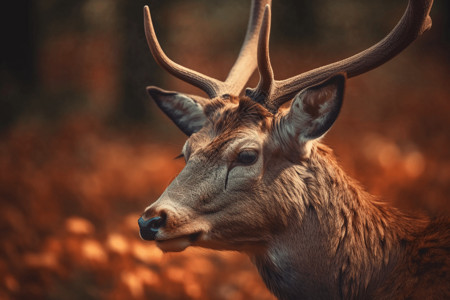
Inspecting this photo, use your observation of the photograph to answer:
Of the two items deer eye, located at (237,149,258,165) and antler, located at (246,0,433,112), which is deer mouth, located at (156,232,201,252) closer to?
deer eye, located at (237,149,258,165)

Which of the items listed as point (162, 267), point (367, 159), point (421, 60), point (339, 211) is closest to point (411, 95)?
point (421, 60)

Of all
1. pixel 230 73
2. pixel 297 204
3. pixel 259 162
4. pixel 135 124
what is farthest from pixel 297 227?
pixel 135 124

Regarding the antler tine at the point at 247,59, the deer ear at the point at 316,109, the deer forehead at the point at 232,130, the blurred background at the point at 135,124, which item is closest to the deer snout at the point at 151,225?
the deer forehead at the point at 232,130

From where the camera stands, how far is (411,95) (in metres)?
8.18

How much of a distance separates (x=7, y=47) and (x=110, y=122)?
213 centimetres

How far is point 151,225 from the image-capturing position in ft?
8.51

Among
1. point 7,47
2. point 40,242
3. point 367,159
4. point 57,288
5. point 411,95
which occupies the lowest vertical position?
point 57,288

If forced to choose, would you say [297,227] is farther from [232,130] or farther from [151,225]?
[151,225]

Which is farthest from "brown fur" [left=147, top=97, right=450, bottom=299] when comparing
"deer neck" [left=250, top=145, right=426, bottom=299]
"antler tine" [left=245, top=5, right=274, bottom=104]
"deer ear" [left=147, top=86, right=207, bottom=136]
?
"deer ear" [left=147, top=86, right=207, bottom=136]

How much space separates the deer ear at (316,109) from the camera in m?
2.66

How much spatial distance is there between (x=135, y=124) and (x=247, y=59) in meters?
5.28

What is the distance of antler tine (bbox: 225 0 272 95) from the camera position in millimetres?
3566

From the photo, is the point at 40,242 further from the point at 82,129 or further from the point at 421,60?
the point at 421,60

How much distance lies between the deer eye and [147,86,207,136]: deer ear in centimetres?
60
